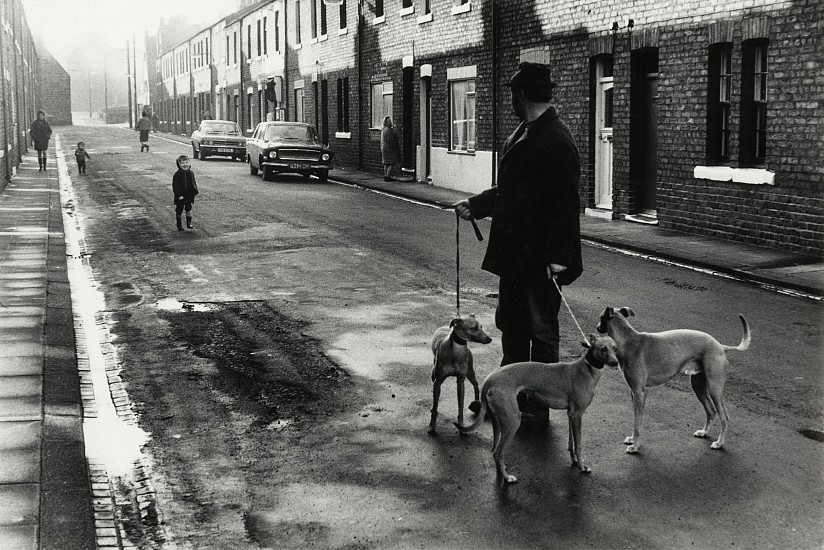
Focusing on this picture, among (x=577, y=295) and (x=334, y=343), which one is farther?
(x=577, y=295)

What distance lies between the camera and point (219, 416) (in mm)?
7008

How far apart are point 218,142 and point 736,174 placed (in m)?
32.5

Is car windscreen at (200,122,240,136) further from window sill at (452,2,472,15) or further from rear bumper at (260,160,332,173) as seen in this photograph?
window sill at (452,2,472,15)

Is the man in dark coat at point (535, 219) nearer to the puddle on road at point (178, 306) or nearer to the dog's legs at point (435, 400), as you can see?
the dog's legs at point (435, 400)

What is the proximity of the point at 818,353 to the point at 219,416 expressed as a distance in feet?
16.2

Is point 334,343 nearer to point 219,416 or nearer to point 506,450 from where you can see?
point 219,416

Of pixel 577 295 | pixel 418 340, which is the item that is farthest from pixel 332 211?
pixel 418 340

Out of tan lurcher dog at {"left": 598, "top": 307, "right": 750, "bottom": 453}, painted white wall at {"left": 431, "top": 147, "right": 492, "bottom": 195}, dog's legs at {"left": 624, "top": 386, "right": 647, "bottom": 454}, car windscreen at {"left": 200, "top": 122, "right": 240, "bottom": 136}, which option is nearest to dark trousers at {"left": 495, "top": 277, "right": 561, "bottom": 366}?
tan lurcher dog at {"left": 598, "top": 307, "right": 750, "bottom": 453}

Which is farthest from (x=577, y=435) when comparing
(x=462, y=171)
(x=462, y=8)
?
(x=462, y=8)

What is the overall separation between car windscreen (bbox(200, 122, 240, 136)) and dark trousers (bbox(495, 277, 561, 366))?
135 feet

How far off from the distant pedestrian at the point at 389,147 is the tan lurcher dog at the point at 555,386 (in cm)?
2563

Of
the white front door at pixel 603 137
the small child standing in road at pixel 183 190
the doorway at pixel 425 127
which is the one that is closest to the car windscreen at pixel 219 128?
the doorway at pixel 425 127

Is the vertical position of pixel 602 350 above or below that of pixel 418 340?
above

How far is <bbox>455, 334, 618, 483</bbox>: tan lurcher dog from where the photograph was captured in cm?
561
